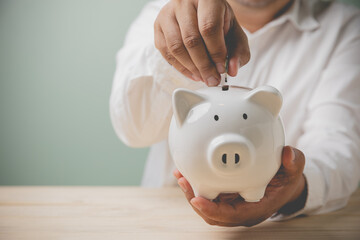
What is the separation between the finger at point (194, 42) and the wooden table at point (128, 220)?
1.07 feet

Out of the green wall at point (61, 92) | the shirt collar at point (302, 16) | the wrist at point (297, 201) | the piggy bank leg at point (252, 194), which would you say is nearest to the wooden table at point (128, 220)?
the wrist at point (297, 201)

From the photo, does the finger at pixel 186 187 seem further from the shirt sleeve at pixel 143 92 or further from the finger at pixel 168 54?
the shirt sleeve at pixel 143 92

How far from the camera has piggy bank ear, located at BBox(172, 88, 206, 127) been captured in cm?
59

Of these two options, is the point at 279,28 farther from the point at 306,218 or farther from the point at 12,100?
the point at 12,100

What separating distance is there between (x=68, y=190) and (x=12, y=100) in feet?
3.21

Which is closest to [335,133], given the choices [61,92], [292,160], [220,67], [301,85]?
[301,85]

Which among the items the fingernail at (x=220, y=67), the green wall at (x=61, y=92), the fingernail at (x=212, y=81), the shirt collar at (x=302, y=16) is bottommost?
the green wall at (x=61, y=92)

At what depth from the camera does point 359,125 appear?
106cm

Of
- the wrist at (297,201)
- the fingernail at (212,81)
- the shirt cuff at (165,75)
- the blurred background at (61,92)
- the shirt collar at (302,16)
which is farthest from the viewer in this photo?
the blurred background at (61,92)

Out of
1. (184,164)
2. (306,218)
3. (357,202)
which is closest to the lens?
(184,164)

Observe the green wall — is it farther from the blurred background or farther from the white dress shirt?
the white dress shirt

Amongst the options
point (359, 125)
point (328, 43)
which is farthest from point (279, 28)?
point (359, 125)

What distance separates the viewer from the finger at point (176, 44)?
2.07 feet

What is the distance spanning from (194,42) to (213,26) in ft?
0.14
